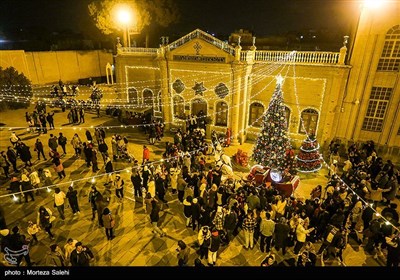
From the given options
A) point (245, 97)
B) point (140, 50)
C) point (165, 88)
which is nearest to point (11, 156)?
point (165, 88)

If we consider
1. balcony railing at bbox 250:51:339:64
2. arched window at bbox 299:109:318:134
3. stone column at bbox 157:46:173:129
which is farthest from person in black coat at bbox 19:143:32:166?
arched window at bbox 299:109:318:134

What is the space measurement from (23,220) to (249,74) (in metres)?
14.9

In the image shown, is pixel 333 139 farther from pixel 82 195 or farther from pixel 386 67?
pixel 82 195

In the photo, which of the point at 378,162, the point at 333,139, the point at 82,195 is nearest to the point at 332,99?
the point at 333,139

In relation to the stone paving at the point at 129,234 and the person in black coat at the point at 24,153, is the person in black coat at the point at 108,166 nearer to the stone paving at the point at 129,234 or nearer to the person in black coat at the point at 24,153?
the stone paving at the point at 129,234

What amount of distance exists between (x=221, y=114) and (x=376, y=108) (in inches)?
383

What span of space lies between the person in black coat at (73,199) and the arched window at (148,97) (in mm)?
13699

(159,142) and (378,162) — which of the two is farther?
(159,142)

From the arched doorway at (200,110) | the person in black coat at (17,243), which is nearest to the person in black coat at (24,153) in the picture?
the person in black coat at (17,243)

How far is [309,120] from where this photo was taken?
1789 cm

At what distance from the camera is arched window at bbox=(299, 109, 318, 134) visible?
17.7 m

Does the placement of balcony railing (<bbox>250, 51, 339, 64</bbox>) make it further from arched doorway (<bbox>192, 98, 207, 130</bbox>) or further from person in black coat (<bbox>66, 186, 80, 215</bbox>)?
person in black coat (<bbox>66, 186, 80, 215</bbox>)

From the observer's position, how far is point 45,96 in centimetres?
2773

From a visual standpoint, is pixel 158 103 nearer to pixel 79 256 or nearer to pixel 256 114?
pixel 256 114
